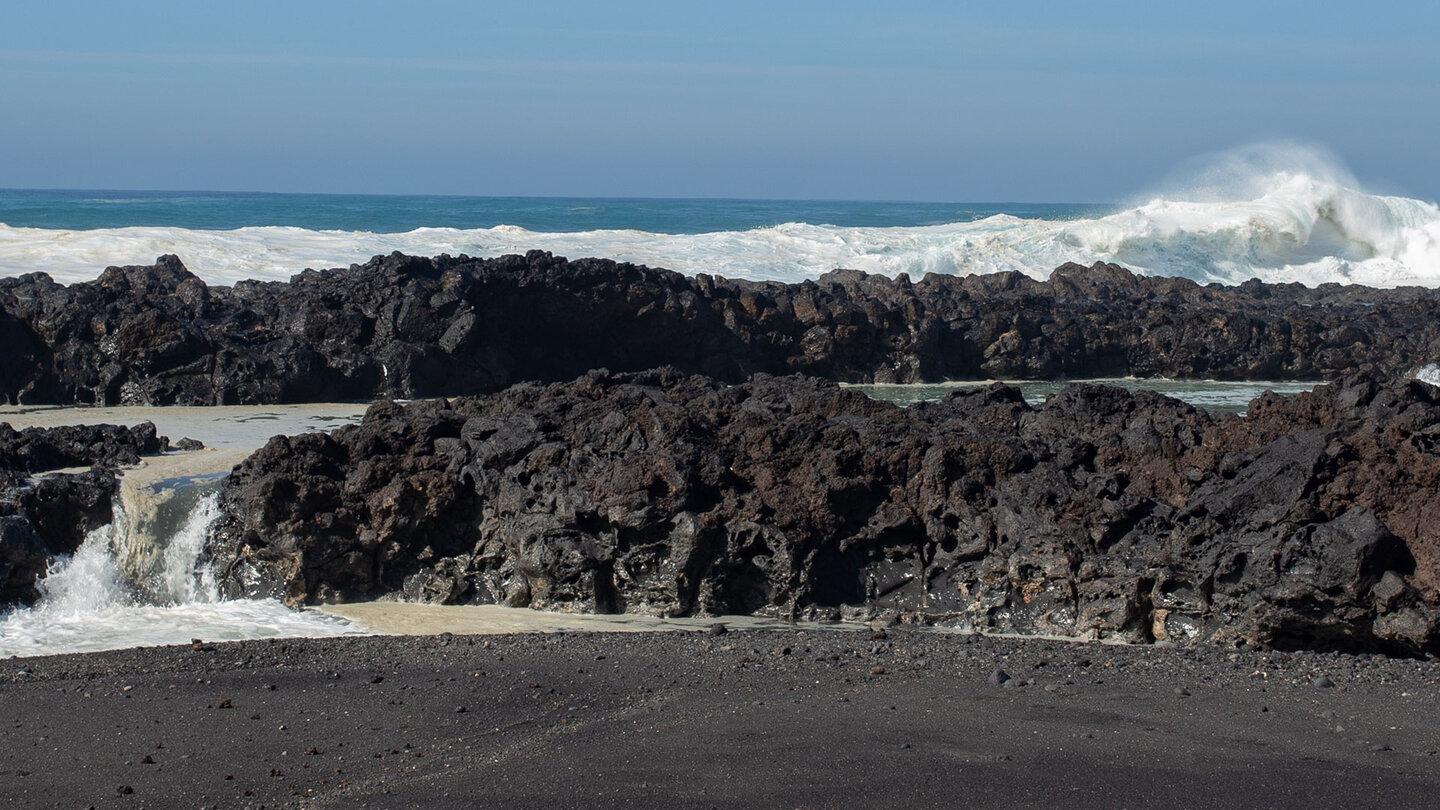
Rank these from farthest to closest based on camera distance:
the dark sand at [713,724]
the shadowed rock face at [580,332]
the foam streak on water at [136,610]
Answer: the shadowed rock face at [580,332], the foam streak on water at [136,610], the dark sand at [713,724]

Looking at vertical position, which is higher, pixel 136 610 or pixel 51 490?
pixel 51 490

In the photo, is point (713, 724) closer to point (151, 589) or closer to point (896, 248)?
point (151, 589)

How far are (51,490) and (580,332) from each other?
917 cm

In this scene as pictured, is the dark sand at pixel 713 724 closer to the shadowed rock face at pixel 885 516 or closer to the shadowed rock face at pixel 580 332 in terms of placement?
the shadowed rock face at pixel 885 516

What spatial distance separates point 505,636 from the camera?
21.2 feet

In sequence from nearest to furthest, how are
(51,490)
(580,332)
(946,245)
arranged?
(51,490) → (580,332) → (946,245)

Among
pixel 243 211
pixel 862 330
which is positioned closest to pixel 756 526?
pixel 862 330

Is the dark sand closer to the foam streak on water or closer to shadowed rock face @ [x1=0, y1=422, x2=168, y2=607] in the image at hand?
the foam streak on water

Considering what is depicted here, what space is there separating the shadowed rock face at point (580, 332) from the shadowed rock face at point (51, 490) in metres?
4.43

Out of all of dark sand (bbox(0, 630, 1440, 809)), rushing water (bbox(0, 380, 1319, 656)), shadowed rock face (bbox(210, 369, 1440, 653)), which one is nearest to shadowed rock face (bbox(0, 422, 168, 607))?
rushing water (bbox(0, 380, 1319, 656))

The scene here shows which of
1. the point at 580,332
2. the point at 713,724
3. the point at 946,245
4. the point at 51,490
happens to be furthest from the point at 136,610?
the point at 946,245

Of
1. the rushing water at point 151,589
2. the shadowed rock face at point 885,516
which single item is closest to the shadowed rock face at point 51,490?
the rushing water at point 151,589

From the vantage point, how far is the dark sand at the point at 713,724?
168 inches

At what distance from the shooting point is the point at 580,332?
54.8 ft
